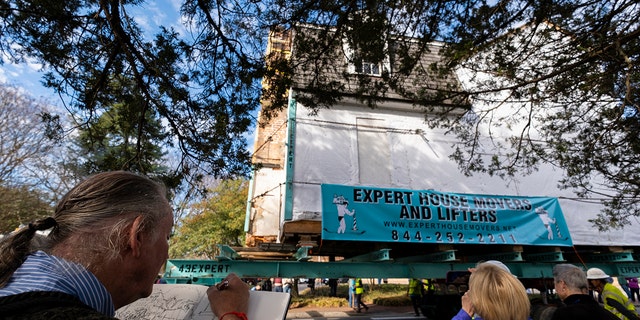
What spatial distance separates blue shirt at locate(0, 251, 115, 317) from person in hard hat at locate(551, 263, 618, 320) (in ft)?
11.0

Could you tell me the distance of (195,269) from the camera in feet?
18.7

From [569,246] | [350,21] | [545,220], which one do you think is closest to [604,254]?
[569,246]

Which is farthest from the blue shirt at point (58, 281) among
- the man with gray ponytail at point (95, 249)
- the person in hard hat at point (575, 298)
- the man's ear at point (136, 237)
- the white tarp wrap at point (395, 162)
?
the white tarp wrap at point (395, 162)

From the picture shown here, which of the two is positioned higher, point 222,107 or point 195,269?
point 222,107

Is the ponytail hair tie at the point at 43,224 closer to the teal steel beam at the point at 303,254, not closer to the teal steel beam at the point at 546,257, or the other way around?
the teal steel beam at the point at 303,254

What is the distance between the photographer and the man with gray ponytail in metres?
0.82

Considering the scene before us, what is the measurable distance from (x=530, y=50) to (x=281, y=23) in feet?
12.3

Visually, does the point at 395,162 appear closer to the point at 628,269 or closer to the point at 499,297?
the point at 628,269

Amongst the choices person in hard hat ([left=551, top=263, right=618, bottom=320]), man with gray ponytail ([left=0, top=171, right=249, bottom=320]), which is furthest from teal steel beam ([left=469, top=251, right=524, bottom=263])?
man with gray ponytail ([left=0, top=171, right=249, bottom=320])

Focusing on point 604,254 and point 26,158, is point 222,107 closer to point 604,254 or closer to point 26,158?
point 604,254

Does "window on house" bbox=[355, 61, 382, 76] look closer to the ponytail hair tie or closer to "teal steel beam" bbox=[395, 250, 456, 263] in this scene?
"teal steel beam" bbox=[395, 250, 456, 263]

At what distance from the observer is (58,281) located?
0.83 metres

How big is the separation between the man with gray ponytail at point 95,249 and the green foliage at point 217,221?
1801 centimetres

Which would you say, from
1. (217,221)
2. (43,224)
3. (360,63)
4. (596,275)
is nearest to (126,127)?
(360,63)
